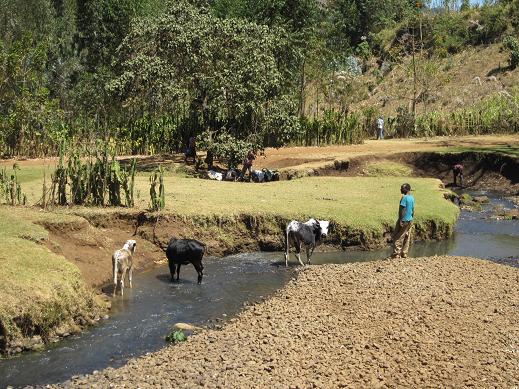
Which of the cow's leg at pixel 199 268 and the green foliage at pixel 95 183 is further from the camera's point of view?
the green foliage at pixel 95 183

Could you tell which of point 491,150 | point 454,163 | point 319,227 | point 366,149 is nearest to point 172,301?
point 319,227

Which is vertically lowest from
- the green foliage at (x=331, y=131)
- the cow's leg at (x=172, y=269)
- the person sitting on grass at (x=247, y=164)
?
the cow's leg at (x=172, y=269)

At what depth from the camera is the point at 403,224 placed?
1772 centimetres

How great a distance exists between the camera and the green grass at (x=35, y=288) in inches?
473

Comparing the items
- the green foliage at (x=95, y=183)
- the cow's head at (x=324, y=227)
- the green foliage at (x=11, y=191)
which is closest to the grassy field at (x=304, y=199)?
the green foliage at (x=11, y=191)

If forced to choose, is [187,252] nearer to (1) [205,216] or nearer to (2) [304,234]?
(1) [205,216]

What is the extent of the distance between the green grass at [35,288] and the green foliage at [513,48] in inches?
2066

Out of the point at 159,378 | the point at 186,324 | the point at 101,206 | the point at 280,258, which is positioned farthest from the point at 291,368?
the point at 101,206

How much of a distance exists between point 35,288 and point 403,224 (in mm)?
9346

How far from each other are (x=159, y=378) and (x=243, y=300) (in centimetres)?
500

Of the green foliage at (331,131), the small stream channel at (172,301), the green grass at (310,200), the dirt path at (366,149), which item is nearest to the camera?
the small stream channel at (172,301)

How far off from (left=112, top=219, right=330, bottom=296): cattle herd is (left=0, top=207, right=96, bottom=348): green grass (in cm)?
146

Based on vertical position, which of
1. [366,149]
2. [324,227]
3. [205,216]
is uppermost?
[366,149]

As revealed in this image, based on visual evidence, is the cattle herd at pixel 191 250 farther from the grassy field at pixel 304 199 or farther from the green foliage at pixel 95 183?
the green foliage at pixel 95 183
